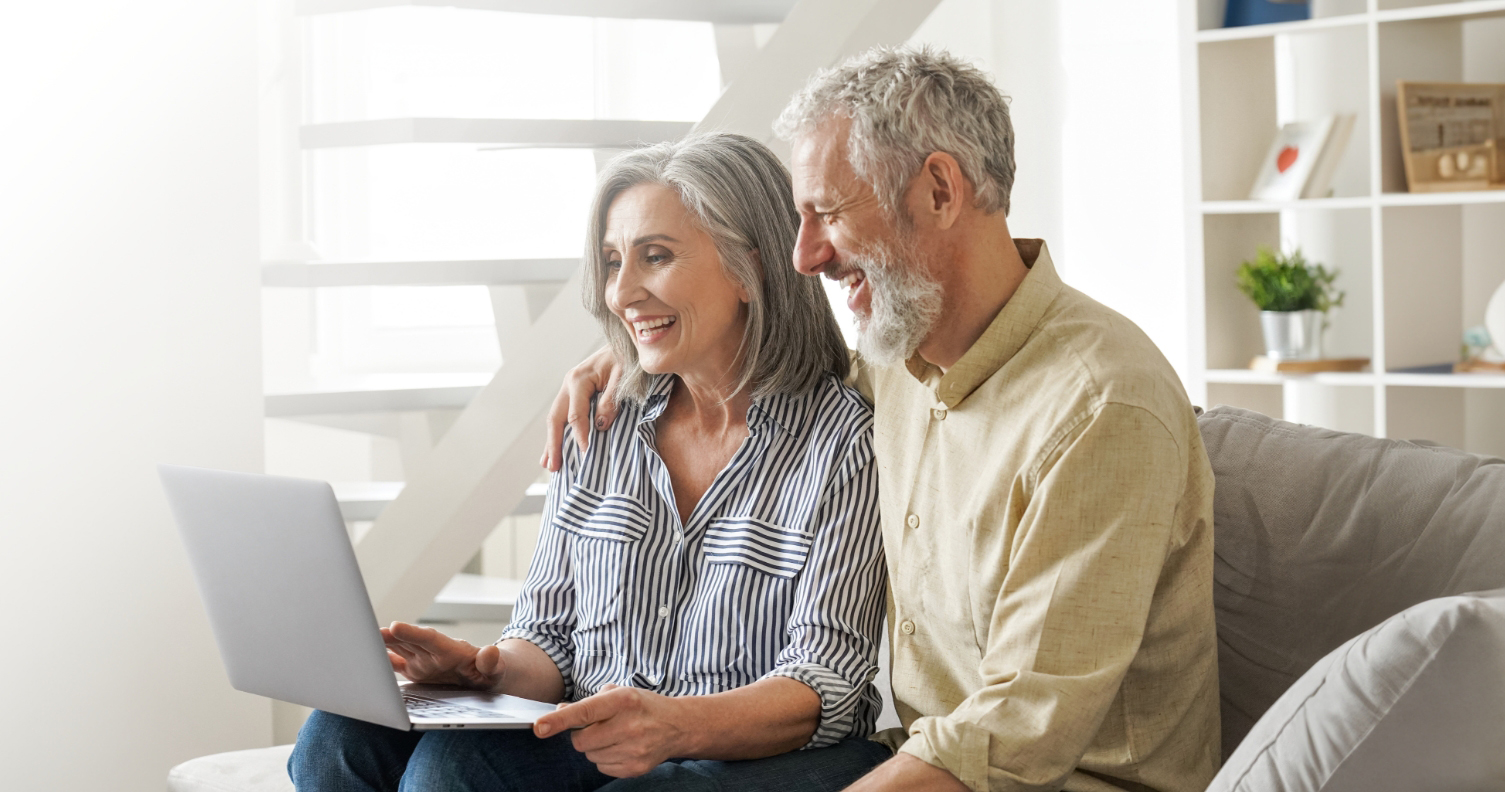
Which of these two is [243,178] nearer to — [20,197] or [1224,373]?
[20,197]

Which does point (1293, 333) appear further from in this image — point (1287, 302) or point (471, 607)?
point (471, 607)

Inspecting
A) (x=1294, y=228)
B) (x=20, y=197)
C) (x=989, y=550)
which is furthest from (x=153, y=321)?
(x=1294, y=228)

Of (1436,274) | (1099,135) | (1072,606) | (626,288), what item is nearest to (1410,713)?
(1072,606)

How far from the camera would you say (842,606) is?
1554 mm

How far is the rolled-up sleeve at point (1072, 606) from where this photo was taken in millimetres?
1230

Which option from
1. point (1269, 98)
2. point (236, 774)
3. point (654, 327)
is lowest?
point (236, 774)

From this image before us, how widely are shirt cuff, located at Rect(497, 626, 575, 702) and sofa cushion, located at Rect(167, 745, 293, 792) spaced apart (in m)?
0.40

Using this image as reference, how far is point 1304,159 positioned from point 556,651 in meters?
2.37

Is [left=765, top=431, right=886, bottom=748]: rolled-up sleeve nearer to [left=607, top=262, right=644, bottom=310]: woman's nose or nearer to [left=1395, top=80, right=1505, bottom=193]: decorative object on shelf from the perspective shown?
[left=607, top=262, right=644, bottom=310]: woman's nose

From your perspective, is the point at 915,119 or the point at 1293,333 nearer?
the point at 915,119

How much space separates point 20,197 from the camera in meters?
2.51

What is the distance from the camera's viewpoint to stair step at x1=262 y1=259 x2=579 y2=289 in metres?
2.65

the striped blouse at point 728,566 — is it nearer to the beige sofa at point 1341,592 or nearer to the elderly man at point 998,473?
the elderly man at point 998,473

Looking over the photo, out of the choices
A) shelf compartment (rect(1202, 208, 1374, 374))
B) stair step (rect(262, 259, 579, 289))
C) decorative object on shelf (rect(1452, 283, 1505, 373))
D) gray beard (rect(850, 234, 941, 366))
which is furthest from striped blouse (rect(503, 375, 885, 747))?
shelf compartment (rect(1202, 208, 1374, 374))
